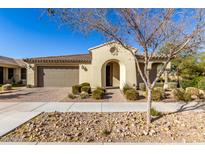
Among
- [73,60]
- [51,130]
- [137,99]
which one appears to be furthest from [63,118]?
[73,60]

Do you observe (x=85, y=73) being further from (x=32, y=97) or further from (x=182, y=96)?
(x=182, y=96)

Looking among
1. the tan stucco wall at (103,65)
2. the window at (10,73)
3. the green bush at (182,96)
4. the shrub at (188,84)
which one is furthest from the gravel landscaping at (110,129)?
the window at (10,73)

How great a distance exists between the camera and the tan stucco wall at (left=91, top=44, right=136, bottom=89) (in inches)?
669

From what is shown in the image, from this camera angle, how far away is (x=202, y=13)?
5254 millimetres

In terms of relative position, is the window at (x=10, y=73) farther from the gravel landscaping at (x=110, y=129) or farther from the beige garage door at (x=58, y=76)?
the gravel landscaping at (x=110, y=129)

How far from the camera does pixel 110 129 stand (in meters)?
5.63

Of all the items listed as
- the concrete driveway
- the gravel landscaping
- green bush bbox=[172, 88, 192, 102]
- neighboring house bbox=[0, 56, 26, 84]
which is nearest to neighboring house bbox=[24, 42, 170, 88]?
the concrete driveway

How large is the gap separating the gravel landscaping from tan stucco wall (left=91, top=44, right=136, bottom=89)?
10033mm

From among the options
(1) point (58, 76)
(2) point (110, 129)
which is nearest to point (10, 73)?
(1) point (58, 76)

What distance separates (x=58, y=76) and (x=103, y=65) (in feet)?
19.2

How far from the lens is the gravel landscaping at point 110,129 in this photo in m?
4.86

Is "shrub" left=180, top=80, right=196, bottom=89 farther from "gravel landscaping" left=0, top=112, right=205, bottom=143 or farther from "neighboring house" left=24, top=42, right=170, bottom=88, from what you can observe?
"gravel landscaping" left=0, top=112, right=205, bottom=143

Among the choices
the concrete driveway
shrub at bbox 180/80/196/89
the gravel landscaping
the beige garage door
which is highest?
the beige garage door
